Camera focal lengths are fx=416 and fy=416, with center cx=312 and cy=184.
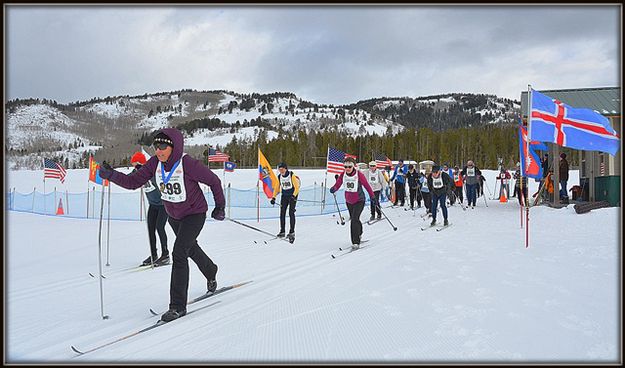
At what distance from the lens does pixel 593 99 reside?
17500 mm

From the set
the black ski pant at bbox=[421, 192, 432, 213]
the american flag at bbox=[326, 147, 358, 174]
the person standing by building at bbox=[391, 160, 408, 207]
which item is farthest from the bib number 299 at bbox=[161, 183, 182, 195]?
the person standing by building at bbox=[391, 160, 408, 207]

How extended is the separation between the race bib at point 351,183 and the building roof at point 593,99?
10.8m

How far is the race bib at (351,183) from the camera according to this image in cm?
944

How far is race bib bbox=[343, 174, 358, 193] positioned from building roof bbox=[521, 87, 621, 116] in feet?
35.4

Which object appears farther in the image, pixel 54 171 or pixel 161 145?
pixel 54 171

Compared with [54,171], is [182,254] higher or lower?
lower

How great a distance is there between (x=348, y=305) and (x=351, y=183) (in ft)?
16.5

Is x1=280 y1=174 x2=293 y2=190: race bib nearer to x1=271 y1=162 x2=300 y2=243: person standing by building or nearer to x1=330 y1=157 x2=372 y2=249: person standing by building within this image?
x1=271 y1=162 x2=300 y2=243: person standing by building

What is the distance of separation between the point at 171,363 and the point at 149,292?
2.77 meters

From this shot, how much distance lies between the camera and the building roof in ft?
53.1

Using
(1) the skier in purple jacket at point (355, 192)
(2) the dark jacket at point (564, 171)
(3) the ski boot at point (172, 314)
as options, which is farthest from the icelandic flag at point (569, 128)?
(3) the ski boot at point (172, 314)

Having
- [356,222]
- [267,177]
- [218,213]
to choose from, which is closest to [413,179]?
[267,177]

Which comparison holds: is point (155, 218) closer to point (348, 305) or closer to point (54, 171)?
point (348, 305)

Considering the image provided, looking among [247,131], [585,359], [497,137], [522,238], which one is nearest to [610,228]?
[522,238]
